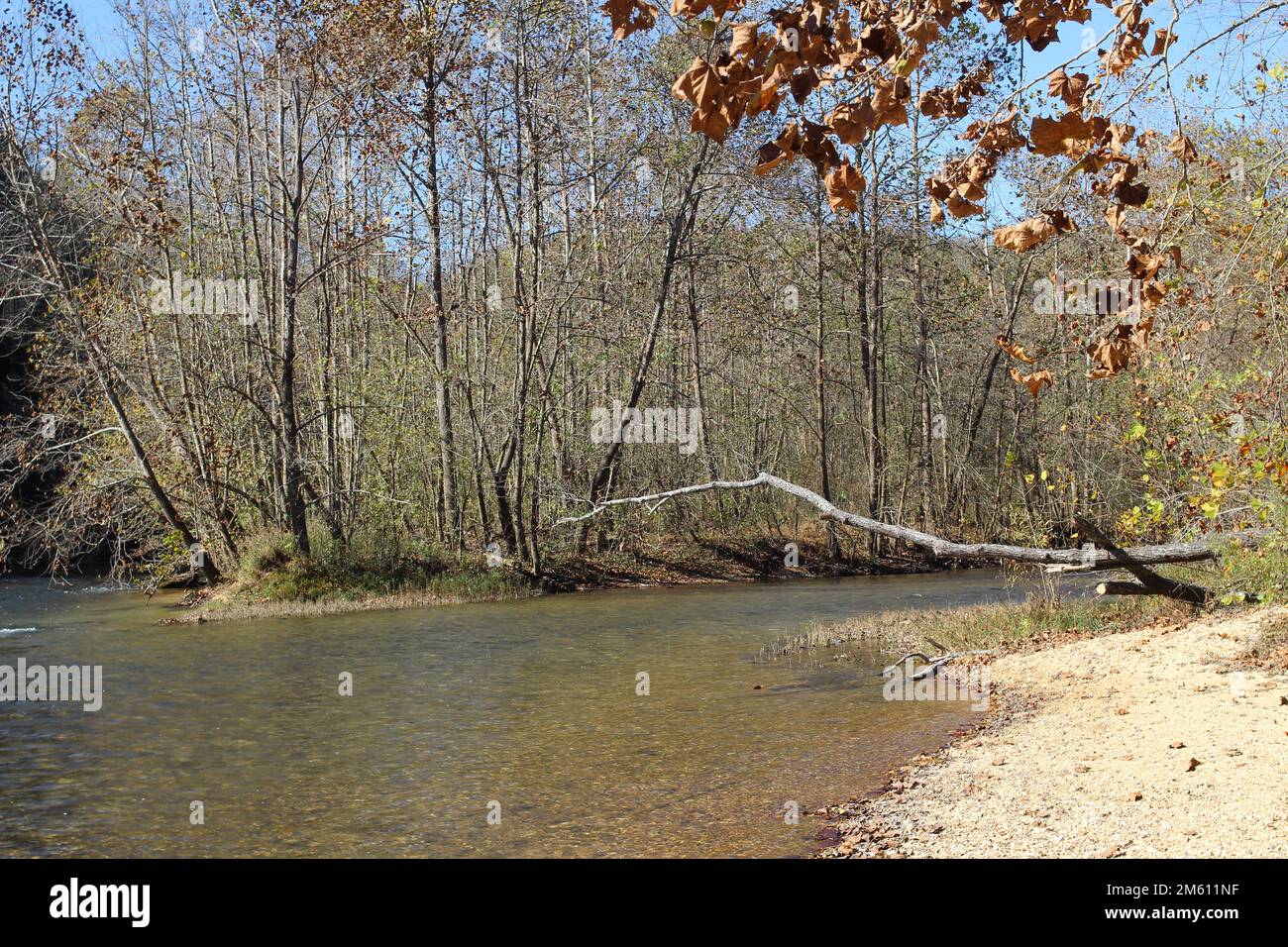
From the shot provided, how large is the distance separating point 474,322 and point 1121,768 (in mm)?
27509

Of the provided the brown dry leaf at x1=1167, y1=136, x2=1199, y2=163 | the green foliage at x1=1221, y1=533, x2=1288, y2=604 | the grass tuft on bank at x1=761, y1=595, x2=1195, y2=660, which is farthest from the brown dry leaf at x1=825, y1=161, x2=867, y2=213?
the grass tuft on bank at x1=761, y1=595, x2=1195, y2=660

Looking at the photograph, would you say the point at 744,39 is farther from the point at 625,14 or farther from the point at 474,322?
the point at 474,322

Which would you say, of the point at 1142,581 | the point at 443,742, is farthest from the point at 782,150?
the point at 1142,581

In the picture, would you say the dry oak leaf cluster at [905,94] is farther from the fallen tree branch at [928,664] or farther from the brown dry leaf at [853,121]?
the fallen tree branch at [928,664]

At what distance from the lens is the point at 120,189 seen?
2164cm

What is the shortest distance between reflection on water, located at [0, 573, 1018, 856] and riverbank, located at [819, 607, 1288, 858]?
25.7 inches

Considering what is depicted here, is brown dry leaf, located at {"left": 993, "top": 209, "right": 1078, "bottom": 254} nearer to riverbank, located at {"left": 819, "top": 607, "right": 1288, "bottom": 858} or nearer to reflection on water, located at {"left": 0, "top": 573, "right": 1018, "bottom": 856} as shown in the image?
riverbank, located at {"left": 819, "top": 607, "right": 1288, "bottom": 858}

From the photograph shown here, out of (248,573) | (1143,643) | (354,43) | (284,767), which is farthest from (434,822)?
(354,43)

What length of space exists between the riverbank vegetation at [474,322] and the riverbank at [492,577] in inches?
4.7

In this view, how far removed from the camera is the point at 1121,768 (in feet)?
24.5

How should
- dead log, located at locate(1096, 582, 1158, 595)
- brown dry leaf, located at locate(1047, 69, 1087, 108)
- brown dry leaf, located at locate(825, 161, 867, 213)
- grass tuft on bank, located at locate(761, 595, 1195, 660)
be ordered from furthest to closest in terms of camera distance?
1. grass tuft on bank, located at locate(761, 595, 1195, 660)
2. dead log, located at locate(1096, 582, 1158, 595)
3. brown dry leaf, located at locate(1047, 69, 1087, 108)
4. brown dry leaf, located at locate(825, 161, 867, 213)

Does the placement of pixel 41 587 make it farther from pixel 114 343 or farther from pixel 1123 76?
pixel 1123 76

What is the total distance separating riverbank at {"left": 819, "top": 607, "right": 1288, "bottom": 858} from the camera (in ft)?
19.9
